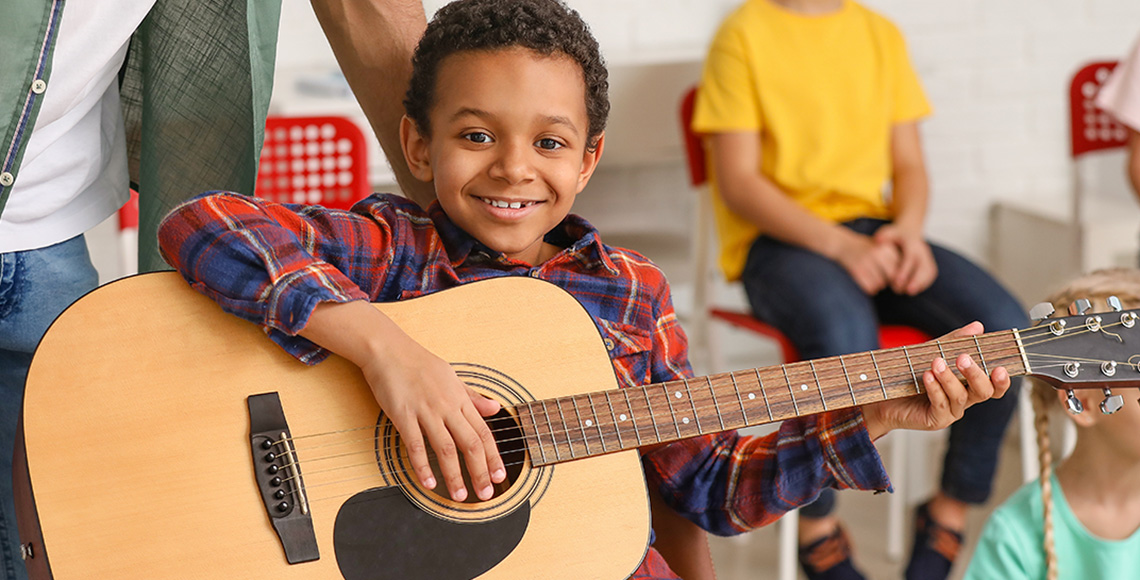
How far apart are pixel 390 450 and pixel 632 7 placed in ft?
7.62

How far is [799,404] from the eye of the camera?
1060mm

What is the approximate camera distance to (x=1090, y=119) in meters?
2.63

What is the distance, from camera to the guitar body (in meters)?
0.94

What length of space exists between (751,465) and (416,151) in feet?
1.67

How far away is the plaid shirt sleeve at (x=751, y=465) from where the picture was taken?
1094mm

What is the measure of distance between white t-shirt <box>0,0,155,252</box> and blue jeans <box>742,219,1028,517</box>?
4.53ft

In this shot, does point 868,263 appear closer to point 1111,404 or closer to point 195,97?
point 1111,404

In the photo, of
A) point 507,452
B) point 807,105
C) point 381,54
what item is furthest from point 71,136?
point 807,105

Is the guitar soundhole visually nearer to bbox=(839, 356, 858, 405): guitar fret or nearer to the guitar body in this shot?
the guitar body

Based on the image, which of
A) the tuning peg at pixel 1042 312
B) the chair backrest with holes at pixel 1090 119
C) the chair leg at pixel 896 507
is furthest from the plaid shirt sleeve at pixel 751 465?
the chair backrest with holes at pixel 1090 119

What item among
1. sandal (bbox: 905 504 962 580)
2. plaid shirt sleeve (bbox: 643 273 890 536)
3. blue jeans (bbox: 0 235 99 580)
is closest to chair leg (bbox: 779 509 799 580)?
sandal (bbox: 905 504 962 580)

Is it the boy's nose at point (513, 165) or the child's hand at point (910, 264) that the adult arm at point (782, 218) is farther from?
the boy's nose at point (513, 165)

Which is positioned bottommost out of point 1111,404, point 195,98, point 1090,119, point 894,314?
point 894,314

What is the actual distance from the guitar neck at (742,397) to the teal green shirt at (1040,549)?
601 mm
